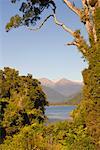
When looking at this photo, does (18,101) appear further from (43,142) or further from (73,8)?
(43,142)

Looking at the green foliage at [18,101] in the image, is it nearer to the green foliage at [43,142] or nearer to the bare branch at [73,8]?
the bare branch at [73,8]

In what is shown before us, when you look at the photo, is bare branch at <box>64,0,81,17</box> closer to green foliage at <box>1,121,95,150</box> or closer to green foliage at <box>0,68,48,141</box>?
green foliage at <box>1,121,95,150</box>

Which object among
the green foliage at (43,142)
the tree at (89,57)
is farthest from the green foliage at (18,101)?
the green foliage at (43,142)

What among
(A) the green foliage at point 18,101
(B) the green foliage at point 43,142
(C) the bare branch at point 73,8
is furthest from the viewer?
(A) the green foliage at point 18,101

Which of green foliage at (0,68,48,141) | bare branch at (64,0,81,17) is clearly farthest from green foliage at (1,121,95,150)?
green foliage at (0,68,48,141)

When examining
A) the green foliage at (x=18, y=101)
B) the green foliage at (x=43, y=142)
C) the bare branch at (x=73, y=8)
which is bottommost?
the green foliage at (x=43, y=142)

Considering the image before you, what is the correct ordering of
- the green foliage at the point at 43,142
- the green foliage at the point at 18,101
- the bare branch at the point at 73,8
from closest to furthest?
the green foliage at the point at 43,142
the bare branch at the point at 73,8
the green foliage at the point at 18,101

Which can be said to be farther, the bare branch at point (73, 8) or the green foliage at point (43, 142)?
the bare branch at point (73, 8)

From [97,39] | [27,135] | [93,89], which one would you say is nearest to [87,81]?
[93,89]

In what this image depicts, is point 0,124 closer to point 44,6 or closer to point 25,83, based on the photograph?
point 25,83

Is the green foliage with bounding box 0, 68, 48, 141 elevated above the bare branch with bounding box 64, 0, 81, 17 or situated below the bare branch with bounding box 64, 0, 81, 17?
below

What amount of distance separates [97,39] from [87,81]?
231cm

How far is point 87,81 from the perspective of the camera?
21594mm

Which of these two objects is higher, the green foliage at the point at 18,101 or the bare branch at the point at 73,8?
the bare branch at the point at 73,8
